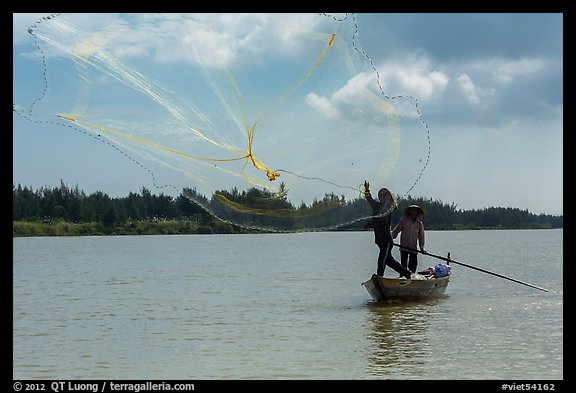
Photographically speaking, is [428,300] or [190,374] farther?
[428,300]

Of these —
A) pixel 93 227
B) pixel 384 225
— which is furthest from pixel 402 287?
pixel 93 227

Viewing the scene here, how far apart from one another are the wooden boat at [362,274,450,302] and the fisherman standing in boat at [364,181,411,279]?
28 centimetres

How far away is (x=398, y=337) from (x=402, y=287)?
4.76 meters

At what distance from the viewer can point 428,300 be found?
23.5 metres

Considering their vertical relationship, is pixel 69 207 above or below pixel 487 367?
above

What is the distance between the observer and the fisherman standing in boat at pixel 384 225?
19.0 metres

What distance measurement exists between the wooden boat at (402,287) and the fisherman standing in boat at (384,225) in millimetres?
280

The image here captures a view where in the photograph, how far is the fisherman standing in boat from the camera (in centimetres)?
1898

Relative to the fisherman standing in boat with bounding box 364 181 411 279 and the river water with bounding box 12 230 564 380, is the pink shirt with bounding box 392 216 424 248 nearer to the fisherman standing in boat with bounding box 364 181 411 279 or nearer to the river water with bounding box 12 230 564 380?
the fisherman standing in boat with bounding box 364 181 411 279

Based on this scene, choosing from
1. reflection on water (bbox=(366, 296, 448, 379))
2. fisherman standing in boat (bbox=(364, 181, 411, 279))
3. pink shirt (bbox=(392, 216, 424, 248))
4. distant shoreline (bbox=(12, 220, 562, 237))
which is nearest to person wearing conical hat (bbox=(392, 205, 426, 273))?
pink shirt (bbox=(392, 216, 424, 248))
